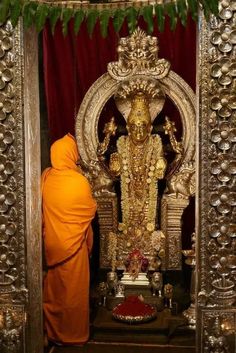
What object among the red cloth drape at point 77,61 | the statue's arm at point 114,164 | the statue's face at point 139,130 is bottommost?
the statue's arm at point 114,164

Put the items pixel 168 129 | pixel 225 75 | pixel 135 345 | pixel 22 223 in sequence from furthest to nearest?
1. pixel 168 129
2. pixel 135 345
3. pixel 22 223
4. pixel 225 75

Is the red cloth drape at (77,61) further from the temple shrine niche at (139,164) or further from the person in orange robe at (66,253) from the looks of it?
the person in orange robe at (66,253)

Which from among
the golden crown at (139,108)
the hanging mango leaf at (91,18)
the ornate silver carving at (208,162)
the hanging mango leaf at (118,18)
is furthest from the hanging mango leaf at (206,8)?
the golden crown at (139,108)

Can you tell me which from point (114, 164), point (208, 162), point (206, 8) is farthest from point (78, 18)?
point (114, 164)

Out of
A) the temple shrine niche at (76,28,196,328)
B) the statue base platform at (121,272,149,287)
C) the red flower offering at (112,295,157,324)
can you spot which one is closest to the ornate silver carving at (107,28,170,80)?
the temple shrine niche at (76,28,196,328)

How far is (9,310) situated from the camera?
4043 millimetres

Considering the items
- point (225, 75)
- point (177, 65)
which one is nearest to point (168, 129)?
point (177, 65)

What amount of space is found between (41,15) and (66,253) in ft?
6.25

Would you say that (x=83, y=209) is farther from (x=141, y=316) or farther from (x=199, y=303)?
(x=199, y=303)

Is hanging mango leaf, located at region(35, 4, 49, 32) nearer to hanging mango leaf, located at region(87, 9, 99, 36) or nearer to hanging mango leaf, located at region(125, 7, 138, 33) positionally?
hanging mango leaf, located at region(87, 9, 99, 36)

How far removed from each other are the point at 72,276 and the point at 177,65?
192 cm

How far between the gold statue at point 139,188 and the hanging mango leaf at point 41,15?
5.28 ft

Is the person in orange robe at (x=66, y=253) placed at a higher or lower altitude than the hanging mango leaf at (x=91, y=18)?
lower

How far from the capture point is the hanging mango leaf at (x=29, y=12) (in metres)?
3.71
